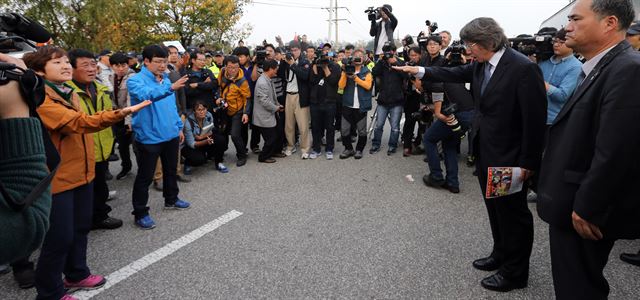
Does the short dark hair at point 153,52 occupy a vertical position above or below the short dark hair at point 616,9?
below

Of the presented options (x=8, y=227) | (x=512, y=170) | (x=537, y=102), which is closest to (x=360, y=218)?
(x=512, y=170)

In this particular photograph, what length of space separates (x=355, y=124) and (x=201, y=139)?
8.53ft

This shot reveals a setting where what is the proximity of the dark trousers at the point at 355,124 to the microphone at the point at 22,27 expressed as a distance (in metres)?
4.66

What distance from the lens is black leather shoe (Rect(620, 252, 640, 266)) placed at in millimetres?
2859

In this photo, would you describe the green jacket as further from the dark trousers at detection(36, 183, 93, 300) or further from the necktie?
the necktie

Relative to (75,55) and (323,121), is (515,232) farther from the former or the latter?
(323,121)

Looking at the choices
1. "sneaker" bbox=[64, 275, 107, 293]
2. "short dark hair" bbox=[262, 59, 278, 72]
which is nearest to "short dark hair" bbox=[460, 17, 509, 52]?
"sneaker" bbox=[64, 275, 107, 293]

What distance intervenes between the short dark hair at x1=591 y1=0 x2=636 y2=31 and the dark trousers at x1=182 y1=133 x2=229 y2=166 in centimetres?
485

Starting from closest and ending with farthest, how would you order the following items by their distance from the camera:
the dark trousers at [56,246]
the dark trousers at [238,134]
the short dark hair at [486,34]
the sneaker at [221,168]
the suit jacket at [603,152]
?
the suit jacket at [603,152]
the dark trousers at [56,246]
the short dark hair at [486,34]
the sneaker at [221,168]
the dark trousers at [238,134]

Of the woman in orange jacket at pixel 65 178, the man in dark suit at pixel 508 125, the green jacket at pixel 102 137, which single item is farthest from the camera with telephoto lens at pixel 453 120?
the green jacket at pixel 102 137

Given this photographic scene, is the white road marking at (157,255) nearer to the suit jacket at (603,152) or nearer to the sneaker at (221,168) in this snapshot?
the sneaker at (221,168)

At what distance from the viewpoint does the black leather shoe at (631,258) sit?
2.86m

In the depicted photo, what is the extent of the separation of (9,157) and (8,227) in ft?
0.78

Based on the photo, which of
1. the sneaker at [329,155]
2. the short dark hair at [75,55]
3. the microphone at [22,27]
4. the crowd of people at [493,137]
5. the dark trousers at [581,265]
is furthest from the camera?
the sneaker at [329,155]
